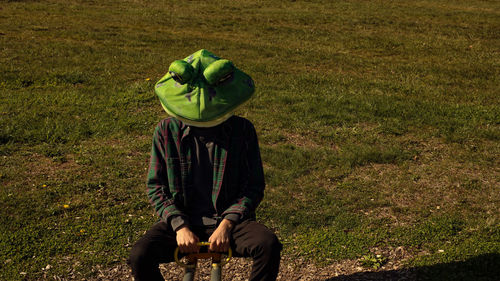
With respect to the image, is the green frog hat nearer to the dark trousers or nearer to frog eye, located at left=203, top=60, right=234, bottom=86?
frog eye, located at left=203, top=60, right=234, bottom=86

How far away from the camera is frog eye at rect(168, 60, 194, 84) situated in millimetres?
3033

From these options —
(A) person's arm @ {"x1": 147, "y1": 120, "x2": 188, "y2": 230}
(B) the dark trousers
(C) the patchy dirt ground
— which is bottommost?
(C) the patchy dirt ground

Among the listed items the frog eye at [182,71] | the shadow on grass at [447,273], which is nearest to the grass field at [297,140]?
the shadow on grass at [447,273]

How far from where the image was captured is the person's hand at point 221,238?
312cm

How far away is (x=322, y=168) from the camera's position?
6.11m

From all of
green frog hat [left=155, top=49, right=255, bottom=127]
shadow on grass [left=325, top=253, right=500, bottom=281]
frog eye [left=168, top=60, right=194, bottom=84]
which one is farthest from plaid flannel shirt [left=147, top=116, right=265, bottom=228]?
shadow on grass [left=325, top=253, right=500, bottom=281]

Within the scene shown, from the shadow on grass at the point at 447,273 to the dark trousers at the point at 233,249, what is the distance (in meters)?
1.23

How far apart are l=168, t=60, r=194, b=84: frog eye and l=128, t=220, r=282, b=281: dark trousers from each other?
919 mm

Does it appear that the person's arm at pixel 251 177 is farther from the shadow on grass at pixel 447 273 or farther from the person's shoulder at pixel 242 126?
the shadow on grass at pixel 447 273

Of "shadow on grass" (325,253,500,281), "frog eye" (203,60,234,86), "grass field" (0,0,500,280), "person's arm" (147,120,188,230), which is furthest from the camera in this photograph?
"grass field" (0,0,500,280)

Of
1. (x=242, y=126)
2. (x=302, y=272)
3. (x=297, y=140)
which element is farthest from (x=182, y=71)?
(x=297, y=140)

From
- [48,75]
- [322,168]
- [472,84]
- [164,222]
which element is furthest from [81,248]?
[472,84]

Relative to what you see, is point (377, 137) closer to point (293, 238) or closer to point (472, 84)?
point (293, 238)

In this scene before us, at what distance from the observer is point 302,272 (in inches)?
169
